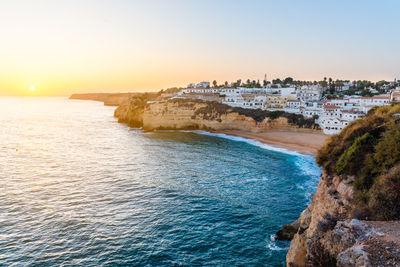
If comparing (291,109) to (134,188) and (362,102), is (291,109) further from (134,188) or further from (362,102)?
(134,188)

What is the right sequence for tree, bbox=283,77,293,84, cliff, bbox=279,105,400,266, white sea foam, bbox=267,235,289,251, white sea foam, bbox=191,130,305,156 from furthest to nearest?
1. tree, bbox=283,77,293,84
2. white sea foam, bbox=191,130,305,156
3. white sea foam, bbox=267,235,289,251
4. cliff, bbox=279,105,400,266

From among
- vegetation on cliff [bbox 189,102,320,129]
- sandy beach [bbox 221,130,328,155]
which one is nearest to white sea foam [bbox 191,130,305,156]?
sandy beach [bbox 221,130,328,155]

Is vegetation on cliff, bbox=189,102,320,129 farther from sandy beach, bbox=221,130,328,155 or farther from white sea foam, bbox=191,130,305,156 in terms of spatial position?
white sea foam, bbox=191,130,305,156

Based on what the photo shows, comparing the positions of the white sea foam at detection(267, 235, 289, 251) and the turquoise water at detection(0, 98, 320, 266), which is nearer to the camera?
the turquoise water at detection(0, 98, 320, 266)

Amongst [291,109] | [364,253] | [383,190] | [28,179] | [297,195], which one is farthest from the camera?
[291,109]

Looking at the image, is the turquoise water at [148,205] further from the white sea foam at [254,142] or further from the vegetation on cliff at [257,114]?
the vegetation on cliff at [257,114]

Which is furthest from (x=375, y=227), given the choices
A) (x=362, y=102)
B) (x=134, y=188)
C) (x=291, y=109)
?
(x=362, y=102)
